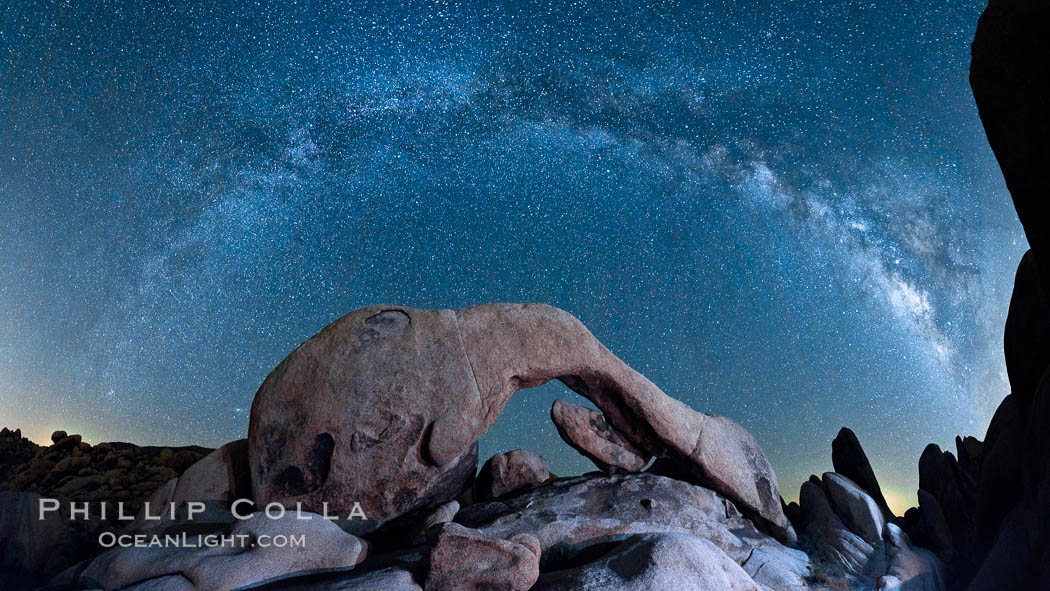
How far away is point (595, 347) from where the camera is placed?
31.4 ft

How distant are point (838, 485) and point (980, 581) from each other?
2983 millimetres

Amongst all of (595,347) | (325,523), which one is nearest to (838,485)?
(595,347)

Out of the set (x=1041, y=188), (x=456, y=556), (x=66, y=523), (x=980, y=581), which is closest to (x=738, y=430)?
(x=980, y=581)

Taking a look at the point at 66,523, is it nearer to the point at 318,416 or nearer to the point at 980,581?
the point at 318,416

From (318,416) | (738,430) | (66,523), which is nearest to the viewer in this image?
(318,416)

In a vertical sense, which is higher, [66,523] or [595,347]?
[595,347]

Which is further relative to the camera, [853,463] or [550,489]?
[853,463]

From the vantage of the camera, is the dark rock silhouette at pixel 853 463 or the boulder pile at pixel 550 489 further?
the dark rock silhouette at pixel 853 463

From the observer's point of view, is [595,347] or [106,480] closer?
[595,347]

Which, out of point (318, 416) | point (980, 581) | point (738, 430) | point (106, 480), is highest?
point (106, 480)

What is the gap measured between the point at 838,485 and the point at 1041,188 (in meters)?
5.28

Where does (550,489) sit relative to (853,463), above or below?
above

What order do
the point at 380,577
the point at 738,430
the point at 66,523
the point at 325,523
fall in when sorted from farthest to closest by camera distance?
the point at 738,430
the point at 66,523
the point at 325,523
the point at 380,577

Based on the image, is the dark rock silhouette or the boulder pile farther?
the dark rock silhouette
